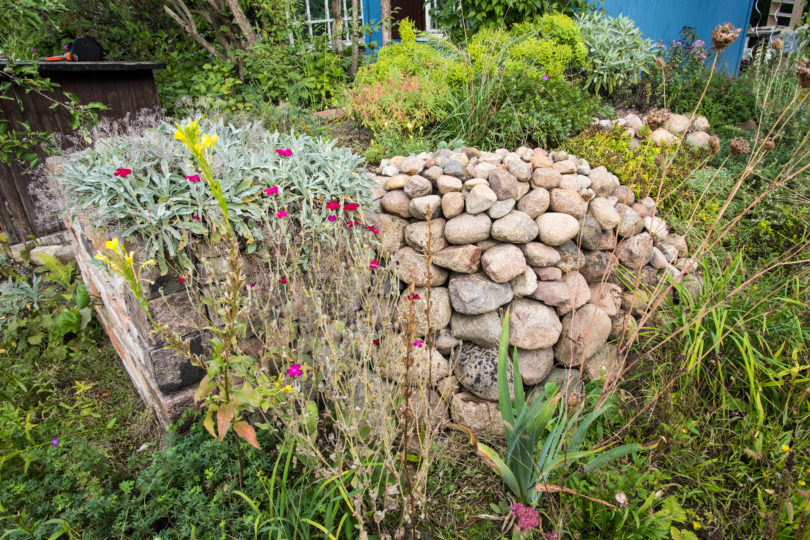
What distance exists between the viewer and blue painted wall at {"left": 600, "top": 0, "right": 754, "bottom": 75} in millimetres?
6871

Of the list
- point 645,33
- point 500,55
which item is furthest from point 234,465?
point 645,33

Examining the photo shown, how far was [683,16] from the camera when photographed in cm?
750

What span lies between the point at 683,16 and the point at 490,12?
4595 millimetres

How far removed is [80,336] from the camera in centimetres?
333

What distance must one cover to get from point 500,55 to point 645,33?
473 cm

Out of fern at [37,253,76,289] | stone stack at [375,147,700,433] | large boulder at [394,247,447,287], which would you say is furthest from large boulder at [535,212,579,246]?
fern at [37,253,76,289]

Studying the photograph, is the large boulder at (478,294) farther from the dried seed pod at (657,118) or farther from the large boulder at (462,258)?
the dried seed pod at (657,118)

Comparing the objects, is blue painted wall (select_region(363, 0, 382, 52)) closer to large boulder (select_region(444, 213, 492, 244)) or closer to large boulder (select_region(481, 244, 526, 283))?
large boulder (select_region(444, 213, 492, 244))

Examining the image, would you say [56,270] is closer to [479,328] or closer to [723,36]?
[479,328]

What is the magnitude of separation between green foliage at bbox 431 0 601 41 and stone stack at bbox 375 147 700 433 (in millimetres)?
2753

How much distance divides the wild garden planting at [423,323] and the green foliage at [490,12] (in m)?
0.72

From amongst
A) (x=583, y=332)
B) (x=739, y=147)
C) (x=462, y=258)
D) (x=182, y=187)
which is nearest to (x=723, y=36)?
(x=739, y=147)

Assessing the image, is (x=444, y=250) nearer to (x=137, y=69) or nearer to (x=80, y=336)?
(x=80, y=336)

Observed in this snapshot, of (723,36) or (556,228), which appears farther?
(556,228)
